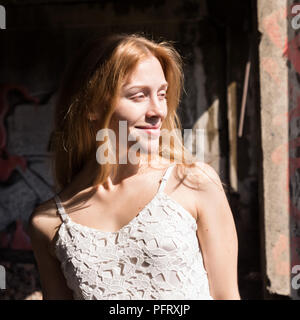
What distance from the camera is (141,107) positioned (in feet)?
5.81

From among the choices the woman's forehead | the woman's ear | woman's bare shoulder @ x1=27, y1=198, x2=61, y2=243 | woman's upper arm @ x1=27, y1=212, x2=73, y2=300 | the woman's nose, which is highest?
the woman's forehead

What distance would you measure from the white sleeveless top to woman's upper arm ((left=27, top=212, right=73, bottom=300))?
0.11 meters

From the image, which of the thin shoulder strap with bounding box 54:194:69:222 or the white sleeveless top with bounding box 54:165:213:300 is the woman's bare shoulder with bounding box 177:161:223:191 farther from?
the thin shoulder strap with bounding box 54:194:69:222

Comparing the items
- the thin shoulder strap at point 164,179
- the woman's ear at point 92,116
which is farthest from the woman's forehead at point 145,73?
the thin shoulder strap at point 164,179

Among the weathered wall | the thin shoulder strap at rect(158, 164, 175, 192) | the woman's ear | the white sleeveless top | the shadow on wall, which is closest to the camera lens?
the white sleeveless top

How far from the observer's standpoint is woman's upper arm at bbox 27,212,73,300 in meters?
1.86

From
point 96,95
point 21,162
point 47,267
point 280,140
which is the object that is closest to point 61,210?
point 47,267

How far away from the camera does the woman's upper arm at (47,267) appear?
6.11 ft

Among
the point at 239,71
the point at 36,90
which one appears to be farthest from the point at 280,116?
the point at 36,90

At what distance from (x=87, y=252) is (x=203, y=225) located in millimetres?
427

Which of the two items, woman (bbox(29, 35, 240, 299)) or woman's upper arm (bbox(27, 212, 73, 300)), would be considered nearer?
woman (bbox(29, 35, 240, 299))

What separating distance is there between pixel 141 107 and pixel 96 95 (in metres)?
0.19

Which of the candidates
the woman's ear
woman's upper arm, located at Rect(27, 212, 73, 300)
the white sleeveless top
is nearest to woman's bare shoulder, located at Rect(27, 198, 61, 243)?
woman's upper arm, located at Rect(27, 212, 73, 300)

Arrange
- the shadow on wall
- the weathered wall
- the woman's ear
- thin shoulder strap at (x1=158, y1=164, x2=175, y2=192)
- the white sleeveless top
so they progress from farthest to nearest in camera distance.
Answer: the shadow on wall, the weathered wall, the woman's ear, thin shoulder strap at (x1=158, y1=164, x2=175, y2=192), the white sleeveless top
